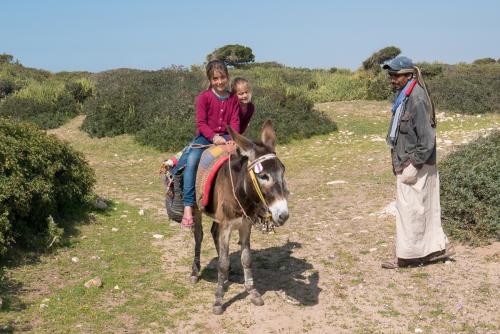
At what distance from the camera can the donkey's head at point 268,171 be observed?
409 cm

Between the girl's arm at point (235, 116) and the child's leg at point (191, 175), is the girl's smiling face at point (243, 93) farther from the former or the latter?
the child's leg at point (191, 175)

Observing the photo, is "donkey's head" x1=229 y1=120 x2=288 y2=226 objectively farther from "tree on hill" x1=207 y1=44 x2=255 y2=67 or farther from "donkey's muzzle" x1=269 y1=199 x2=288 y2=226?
"tree on hill" x1=207 y1=44 x2=255 y2=67

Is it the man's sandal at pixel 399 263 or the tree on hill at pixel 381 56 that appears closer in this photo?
the man's sandal at pixel 399 263

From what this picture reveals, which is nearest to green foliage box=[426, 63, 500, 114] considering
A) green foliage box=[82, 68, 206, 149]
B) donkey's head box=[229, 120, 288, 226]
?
green foliage box=[82, 68, 206, 149]

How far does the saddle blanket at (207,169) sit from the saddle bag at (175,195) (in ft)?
1.44

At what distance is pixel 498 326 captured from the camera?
14.7ft

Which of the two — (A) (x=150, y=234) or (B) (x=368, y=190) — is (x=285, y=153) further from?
(A) (x=150, y=234)

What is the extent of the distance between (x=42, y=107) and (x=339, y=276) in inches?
668

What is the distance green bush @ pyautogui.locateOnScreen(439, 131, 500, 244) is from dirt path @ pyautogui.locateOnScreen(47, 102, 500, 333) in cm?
29

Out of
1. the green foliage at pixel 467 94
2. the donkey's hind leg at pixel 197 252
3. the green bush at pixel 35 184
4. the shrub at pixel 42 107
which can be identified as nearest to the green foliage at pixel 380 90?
the green foliage at pixel 467 94

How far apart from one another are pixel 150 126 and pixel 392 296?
11.9 m

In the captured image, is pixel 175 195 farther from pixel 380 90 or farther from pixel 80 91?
pixel 80 91

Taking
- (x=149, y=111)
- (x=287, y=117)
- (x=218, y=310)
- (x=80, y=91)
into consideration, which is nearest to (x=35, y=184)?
(x=218, y=310)

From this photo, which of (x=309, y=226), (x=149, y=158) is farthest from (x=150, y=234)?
(x=149, y=158)
